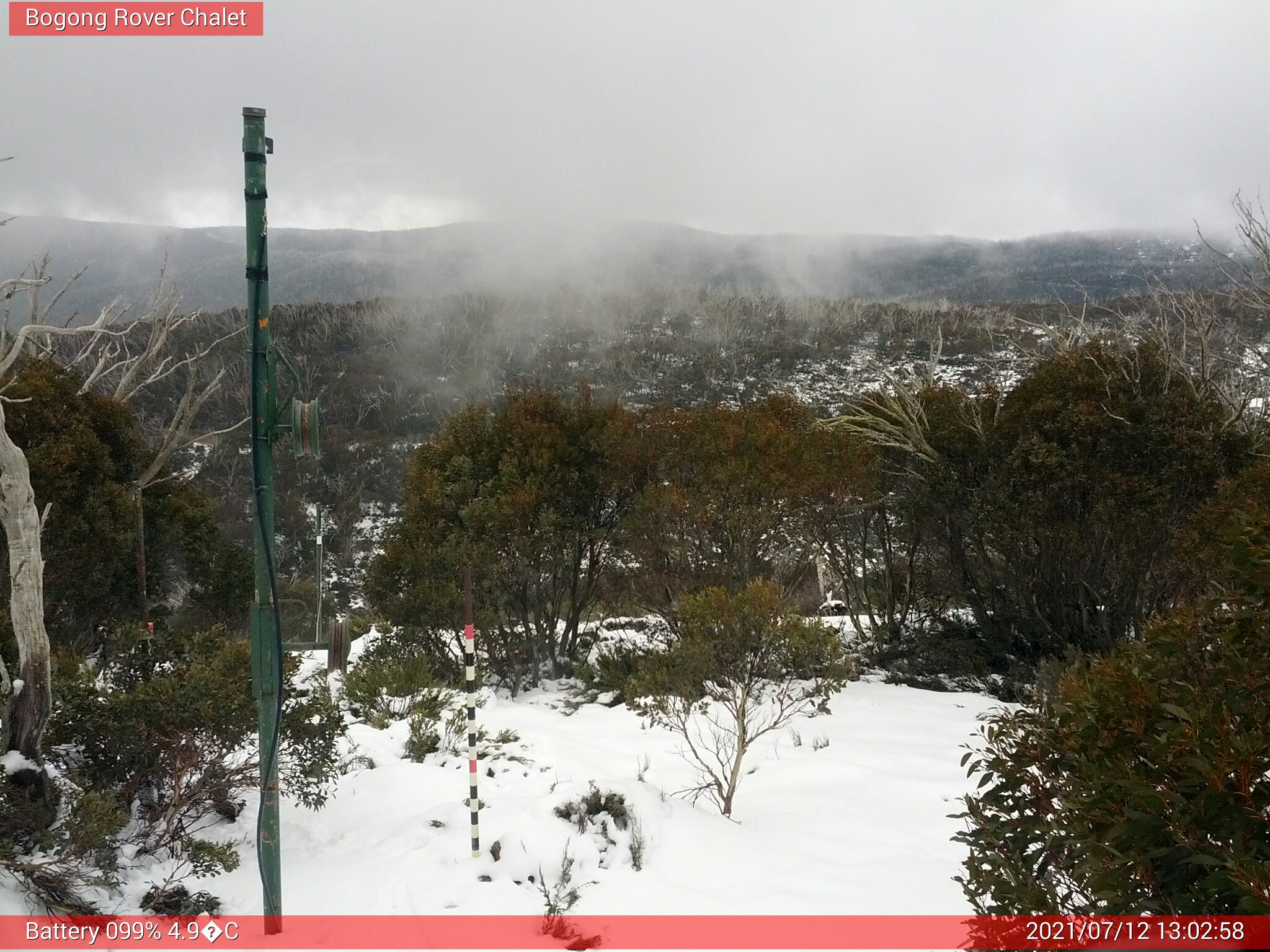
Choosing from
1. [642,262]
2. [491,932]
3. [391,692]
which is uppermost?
[642,262]

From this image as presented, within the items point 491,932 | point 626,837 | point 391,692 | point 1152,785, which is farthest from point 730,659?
point 1152,785

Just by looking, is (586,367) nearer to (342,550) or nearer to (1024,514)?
(342,550)

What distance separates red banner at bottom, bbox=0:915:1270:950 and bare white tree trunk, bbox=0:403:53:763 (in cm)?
101

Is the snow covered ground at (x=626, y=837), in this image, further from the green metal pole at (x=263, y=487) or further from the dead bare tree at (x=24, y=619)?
the dead bare tree at (x=24, y=619)

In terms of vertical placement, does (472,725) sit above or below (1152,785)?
below

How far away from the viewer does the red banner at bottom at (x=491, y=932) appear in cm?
349

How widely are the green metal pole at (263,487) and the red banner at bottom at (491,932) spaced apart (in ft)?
1.34

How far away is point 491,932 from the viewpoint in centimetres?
398

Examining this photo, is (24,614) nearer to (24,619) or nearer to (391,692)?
(24,619)

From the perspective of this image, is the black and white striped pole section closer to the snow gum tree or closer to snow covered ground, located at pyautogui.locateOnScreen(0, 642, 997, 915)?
snow covered ground, located at pyautogui.locateOnScreen(0, 642, 997, 915)

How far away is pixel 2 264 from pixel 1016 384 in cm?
1628

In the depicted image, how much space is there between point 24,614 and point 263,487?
1772 mm

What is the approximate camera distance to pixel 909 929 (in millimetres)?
4156

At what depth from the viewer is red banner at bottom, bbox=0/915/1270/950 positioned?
11.4 ft
